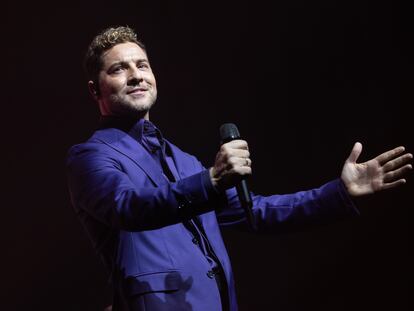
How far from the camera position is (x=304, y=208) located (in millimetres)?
1754

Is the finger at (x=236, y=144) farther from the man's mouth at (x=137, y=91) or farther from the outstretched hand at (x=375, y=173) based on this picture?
the man's mouth at (x=137, y=91)

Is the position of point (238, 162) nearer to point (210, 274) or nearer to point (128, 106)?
point (210, 274)

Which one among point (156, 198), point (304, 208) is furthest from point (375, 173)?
point (156, 198)

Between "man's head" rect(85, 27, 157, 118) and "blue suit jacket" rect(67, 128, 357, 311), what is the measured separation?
5.4 inches

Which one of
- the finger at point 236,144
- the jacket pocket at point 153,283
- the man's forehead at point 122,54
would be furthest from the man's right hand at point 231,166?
the man's forehead at point 122,54

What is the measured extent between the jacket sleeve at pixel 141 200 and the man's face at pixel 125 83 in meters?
0.39

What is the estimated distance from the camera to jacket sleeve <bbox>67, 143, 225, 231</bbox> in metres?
1.27

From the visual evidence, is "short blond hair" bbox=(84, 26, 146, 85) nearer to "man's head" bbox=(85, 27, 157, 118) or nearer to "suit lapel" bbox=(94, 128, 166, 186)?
"man's head" bbox=(85, 27, 157, 118)

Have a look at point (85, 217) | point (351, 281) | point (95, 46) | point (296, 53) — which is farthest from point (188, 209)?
point (296, 53)

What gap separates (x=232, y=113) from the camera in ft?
10.1

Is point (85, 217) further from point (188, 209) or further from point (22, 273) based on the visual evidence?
point (22, 273)

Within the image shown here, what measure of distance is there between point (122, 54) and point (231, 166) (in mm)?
874

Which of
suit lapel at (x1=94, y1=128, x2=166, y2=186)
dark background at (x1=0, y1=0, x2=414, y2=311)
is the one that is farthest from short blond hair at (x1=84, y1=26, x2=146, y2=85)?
dark background at (x1=0, y1=0, x2=414, y2=311)

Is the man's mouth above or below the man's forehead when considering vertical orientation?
below
